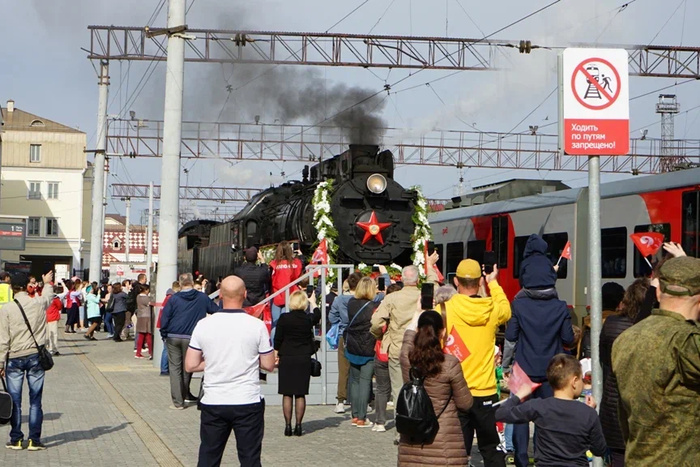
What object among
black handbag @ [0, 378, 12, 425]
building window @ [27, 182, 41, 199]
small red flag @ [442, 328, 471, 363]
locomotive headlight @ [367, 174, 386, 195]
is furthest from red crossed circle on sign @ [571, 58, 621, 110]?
building window @ [27, 182, 41, 199]

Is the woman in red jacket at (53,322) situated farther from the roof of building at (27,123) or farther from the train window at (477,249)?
the roof of building at (27,123)

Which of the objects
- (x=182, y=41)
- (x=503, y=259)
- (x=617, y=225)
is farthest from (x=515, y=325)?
(x=503, y=259)

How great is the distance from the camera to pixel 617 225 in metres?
20.6

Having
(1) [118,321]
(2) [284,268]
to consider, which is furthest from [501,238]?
(1) [118,321]

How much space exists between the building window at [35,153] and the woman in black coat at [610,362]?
77860 mm

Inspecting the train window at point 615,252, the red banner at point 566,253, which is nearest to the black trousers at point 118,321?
the red banner at point 566,253

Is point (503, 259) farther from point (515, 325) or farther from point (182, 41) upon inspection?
point (515, 325)

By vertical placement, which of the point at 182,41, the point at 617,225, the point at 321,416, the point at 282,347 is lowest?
the point at 321,416

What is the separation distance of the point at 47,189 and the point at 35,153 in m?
2.99

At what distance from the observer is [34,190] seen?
79.8m

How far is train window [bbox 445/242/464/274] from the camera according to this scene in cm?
2845

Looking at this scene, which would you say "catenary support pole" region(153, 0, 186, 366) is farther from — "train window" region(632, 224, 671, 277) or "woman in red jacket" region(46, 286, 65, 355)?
"train window" region(632, 224, 671, 277)

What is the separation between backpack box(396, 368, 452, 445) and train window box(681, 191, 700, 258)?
12.2 meters

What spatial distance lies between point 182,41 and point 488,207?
9306 millimetres
